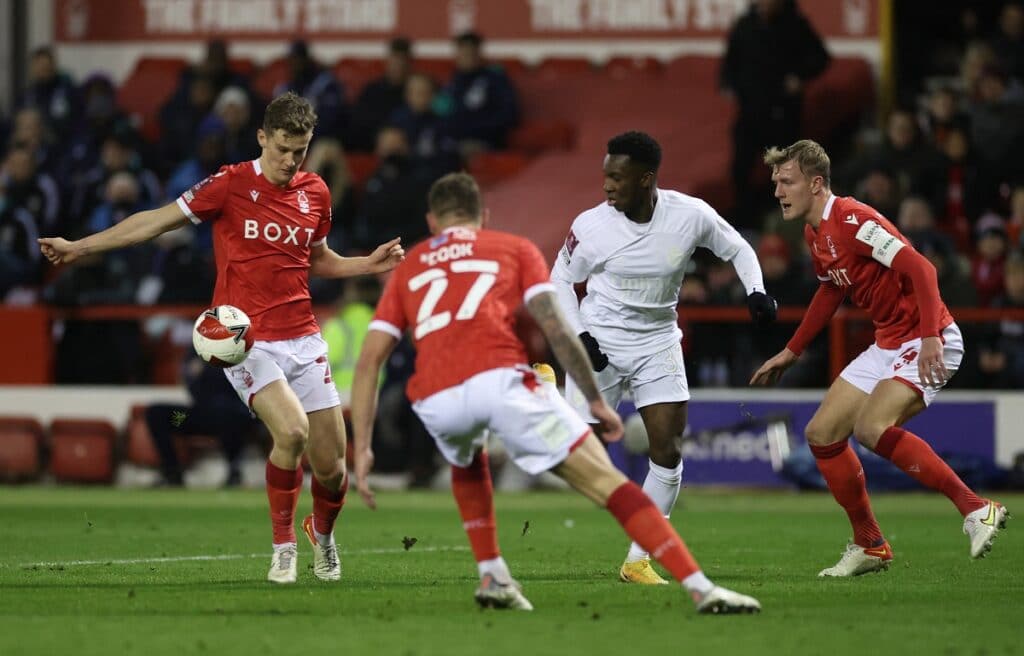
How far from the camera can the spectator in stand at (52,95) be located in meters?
23.2

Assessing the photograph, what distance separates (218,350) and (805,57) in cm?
1148

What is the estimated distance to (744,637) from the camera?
7309 millimetres

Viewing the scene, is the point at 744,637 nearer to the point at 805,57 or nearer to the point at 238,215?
the point at 238,215

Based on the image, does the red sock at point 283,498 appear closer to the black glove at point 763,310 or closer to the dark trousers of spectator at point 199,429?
the black glove at point 763,310

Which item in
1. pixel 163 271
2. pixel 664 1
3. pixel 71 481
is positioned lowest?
pixel 71 481

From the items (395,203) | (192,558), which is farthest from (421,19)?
(192,558)

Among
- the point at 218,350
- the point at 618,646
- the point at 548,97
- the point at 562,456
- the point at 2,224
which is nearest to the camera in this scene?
the point at 618,646

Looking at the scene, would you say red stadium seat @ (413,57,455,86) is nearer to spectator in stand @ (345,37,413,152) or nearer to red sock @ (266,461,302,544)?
spectator in stand @ (345,37,413,152)

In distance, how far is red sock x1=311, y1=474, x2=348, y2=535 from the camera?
1002 cm

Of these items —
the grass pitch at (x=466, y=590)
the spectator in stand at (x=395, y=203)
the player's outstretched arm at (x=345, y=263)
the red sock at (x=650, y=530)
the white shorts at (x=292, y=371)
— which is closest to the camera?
the grass pitch at (x=466, y=590)

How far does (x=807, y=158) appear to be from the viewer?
404 inches

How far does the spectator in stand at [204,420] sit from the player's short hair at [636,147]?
9169 millimetres

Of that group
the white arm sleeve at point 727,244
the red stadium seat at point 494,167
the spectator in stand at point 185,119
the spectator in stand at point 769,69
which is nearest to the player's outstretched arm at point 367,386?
the white arm sleeve at point 727,244

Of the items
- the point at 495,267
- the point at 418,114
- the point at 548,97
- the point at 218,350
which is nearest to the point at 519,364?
the point at 495,267
